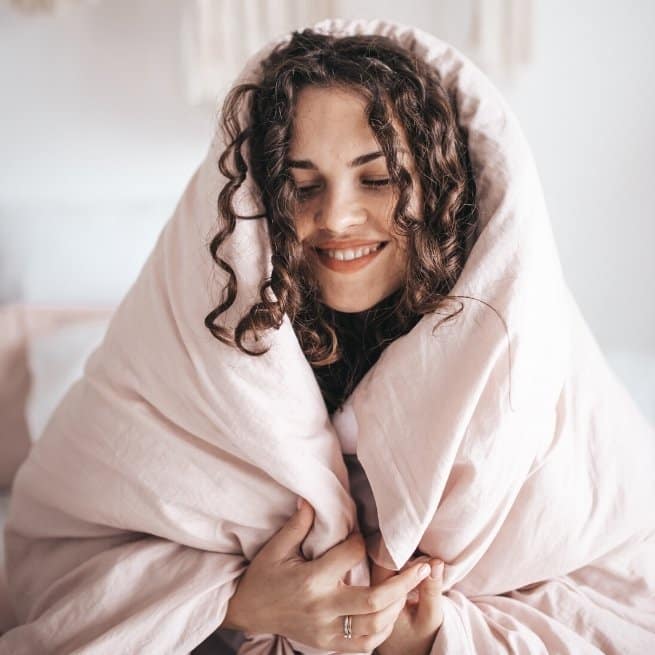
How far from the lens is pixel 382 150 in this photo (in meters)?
0.83

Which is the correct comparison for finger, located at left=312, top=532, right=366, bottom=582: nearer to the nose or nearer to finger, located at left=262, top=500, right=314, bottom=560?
finger, located at left=262, top=500, right=314, bottom=560

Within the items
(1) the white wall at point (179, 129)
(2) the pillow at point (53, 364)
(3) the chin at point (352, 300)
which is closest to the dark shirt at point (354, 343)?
(3) the chin at point (352, 300)

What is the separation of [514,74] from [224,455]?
989 mm

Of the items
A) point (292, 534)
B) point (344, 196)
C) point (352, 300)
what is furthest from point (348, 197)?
point (292, 534)

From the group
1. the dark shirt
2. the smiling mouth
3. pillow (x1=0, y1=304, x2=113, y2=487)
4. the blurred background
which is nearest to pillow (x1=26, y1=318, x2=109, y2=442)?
pillow (x1=0, y1=304, x2=113, y2=487)

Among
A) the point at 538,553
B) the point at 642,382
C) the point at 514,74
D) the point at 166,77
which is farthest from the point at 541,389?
the point at 166,77

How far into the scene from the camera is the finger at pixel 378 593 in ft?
2.68

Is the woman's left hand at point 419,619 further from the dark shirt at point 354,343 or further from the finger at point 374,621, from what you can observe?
the dark shirt at point 354,343

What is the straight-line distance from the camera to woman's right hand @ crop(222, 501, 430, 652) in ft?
2.72

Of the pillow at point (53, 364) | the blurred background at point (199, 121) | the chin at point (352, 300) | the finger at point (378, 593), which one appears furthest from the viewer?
the blurred background at point (199, 121)

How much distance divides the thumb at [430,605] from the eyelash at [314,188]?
A: 0.49m

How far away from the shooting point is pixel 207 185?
875 millimetres

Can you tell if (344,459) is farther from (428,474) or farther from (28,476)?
(28,476)

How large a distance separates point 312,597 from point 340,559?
0.06 meters
